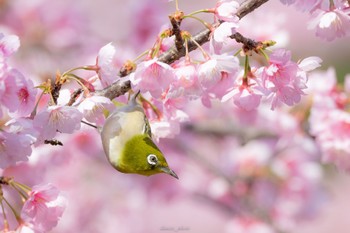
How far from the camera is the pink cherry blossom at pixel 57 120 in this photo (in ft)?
4.74

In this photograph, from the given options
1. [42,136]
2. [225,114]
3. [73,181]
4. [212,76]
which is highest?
[212,76]

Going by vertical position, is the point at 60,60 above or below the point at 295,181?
above

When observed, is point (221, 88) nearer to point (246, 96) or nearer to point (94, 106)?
point (246, 96)

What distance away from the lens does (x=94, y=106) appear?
1.48m

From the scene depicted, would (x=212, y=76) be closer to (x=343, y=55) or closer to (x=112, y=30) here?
(x=112, y=30)

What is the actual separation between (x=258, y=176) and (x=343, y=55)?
5369mm

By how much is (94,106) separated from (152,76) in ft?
0.47

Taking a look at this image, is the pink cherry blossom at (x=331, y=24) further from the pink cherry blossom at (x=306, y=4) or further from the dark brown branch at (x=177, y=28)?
the dark brown branch at (x=177, y=28)

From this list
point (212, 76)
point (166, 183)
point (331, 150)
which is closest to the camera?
point (212, 76)

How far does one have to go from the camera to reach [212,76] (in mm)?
1479

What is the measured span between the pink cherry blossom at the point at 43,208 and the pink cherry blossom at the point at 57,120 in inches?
7.2

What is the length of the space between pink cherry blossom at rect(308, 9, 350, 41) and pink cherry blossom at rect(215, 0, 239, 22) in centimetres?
22

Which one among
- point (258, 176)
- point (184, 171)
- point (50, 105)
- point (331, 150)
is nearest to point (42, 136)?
point (50, 105)

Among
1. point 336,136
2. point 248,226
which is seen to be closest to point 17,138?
point 336,136
